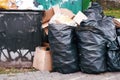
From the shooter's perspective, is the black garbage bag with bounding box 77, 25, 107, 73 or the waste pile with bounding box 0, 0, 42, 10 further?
the waste pile with bounding box 0, 0, 42, 10

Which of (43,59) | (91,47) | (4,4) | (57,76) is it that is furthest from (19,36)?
(91,47)

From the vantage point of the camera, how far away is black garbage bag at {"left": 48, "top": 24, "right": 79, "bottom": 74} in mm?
6562

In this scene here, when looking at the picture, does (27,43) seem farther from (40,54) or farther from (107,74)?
(107,74)

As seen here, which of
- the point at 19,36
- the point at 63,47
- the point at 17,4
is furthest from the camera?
the point at 17,4

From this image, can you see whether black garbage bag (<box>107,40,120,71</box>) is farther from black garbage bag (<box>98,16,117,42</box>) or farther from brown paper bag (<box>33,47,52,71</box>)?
brown paper bag (<box>33,47,52,71</box>)

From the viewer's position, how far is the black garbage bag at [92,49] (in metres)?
6.54

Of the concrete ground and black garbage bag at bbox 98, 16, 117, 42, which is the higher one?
→ black garbage bag at bbox 98, 16, 117, 42

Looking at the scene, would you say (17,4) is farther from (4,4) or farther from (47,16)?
(47,16)

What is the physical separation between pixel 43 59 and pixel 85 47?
75 cm

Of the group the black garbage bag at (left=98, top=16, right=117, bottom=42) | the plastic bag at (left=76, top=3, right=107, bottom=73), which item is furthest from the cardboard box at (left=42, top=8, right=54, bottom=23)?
the black garbage bag at (left=98, top=16, right=117, bottom=42)

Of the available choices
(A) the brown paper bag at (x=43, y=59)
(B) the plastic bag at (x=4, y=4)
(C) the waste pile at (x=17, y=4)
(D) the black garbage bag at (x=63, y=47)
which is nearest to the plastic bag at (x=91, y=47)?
(D) the black garbage bag at (x=63, y=47)

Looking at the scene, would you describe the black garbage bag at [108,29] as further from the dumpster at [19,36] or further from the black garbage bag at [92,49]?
the dumpster at [19,36]

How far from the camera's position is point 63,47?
6.54 meters

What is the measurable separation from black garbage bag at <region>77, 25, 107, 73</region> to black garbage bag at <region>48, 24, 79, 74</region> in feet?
0.49
